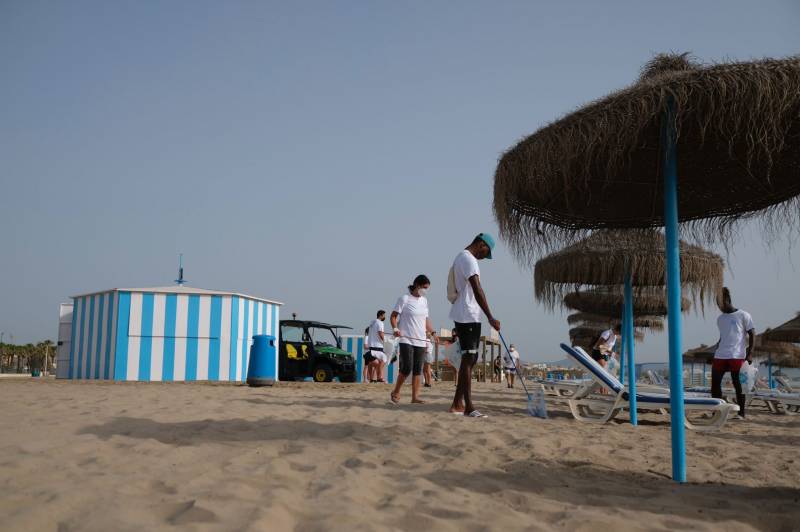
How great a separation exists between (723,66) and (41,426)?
485cm

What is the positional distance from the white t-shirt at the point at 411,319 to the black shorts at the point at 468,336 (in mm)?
1342

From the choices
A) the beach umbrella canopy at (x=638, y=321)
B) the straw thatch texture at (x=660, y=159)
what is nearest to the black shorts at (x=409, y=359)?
the straw thatch texture at (x=660, y=159)

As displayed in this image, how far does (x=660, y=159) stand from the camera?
3.70 m

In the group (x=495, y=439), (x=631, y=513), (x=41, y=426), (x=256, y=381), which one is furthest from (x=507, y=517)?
(x=256, y=381)

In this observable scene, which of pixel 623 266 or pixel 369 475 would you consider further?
pixel 623 266

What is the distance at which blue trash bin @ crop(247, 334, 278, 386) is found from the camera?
9.96 meters

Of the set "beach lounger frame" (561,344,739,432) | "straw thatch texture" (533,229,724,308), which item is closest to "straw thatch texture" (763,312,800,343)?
"straw thatch texture" (533,229,724,308)

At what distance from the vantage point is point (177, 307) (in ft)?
46.0

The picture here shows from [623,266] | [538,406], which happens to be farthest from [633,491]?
[623,266]

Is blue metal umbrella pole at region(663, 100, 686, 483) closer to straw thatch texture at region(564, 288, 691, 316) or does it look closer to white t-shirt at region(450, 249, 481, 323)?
white t-shirt at region(450, 249, 481, 323)

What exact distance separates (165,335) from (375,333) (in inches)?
221

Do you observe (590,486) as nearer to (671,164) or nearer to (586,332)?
(671,164)

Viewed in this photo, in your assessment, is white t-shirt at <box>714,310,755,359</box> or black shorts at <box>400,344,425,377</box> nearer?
black shorts at <box>400,344,425,377</box>

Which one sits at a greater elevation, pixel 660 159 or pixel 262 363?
pixel 660 159
